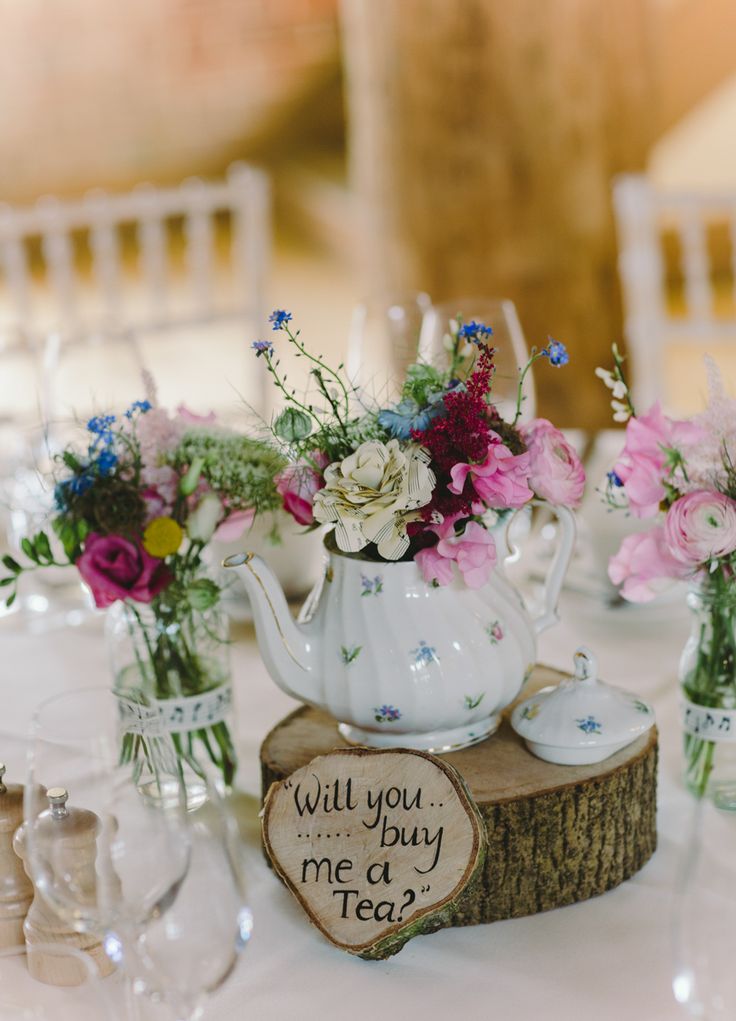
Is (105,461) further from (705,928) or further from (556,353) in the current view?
(705,928)

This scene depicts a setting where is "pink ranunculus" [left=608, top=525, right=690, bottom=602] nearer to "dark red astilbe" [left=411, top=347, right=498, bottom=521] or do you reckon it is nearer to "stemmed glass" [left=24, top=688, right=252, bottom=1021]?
"dark red astilbe" [left=411, top=347, right=498, bottom=521]

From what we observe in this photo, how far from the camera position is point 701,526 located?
32.6 inches

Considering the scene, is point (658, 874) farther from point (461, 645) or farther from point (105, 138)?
point (105, 138)

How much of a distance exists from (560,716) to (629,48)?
6.65 feet

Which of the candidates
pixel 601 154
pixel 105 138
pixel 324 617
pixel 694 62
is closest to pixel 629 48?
pixel 601 154

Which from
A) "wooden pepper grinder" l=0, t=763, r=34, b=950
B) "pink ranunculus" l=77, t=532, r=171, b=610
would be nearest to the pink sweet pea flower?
"pink ranunculus" l=77, t=532, r=171, b=610

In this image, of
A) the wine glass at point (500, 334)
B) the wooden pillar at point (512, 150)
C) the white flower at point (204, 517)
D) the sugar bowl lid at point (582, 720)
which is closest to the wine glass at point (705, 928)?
the sugar bowl lid at point (582, 720)

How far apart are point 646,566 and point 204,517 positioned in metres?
0.33

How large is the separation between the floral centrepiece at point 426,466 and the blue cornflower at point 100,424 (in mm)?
134

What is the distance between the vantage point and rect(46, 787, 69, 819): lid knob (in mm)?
638

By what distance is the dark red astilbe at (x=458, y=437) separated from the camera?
77cm

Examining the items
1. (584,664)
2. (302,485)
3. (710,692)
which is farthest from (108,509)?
(710,692)

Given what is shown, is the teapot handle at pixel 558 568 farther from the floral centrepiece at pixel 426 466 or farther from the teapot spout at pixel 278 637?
the teapot spout at pixel 278 637

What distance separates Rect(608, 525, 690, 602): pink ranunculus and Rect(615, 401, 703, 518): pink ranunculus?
3 centimetres
